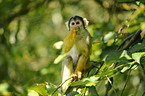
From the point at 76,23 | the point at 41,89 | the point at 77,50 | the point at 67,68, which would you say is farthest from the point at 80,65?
the point at 41,89

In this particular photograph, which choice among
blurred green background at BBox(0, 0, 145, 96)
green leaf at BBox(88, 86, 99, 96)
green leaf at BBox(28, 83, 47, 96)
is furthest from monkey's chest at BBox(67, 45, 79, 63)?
green leaf at BBox(28, 83, 47, 96)

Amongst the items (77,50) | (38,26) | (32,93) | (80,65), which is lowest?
(32,93)

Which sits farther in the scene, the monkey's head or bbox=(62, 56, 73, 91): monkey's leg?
the monkey's head

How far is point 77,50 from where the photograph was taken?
125 inches

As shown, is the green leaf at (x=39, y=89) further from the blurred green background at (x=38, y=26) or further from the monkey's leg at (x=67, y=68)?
the blurred green background at (x=38, y=26)

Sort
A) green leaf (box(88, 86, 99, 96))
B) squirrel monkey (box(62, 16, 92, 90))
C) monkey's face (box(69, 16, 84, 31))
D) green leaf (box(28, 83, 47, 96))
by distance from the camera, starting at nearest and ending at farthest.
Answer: green leaf (box(28, 83, 47, 96)) → green leaf (box(88, 86, 99, 96)) → squirrel monkey (box(62, 16, 92, 90)) → monkey's face (box(69, 16, 84, 31))

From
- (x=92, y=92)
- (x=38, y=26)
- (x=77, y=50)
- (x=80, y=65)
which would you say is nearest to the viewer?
(x=92, y=92)

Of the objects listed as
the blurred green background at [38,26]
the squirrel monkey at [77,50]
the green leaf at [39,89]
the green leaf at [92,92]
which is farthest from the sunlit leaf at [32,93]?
the blurred green background at [38,26]

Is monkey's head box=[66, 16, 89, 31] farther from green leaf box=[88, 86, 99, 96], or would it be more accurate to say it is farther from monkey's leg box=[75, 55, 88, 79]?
green leaf box=[88, 86, 99, 96]

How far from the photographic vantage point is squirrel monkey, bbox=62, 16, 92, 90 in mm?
2891

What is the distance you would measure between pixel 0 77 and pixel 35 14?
2099 millimetres

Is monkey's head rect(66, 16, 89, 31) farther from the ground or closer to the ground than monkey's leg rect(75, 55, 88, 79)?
farther from the ground

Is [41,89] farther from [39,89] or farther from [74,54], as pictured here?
[74,54]

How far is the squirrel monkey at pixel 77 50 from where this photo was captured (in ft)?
9.48
